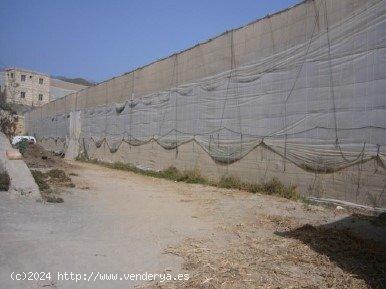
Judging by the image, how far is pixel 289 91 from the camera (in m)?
9.84

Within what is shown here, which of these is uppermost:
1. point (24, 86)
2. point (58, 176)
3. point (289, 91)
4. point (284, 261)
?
point (24, 86)

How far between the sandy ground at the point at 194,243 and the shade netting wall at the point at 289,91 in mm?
1561

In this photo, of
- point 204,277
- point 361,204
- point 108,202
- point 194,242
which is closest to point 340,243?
point 194,242

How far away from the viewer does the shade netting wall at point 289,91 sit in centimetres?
806

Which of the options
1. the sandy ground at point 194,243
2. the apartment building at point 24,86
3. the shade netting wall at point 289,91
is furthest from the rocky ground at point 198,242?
the apartment building at point 24,86

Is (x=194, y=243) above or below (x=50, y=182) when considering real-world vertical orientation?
Result: below

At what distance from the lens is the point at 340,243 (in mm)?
5500

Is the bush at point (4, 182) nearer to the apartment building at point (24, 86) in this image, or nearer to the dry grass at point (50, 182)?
the dry grass at point (50, 182)

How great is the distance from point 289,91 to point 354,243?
511cm

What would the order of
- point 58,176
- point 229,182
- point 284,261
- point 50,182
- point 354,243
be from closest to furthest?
point 284,261 < point 354,243 < point 50,182 < point 58,176 < point 229,182

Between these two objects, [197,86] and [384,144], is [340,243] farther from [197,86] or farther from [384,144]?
[197,86]

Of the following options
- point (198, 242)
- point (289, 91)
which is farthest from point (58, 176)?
point (198, 242)

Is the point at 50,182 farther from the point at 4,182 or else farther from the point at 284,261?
the point at 284,261

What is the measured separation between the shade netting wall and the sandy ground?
1.56 metres
